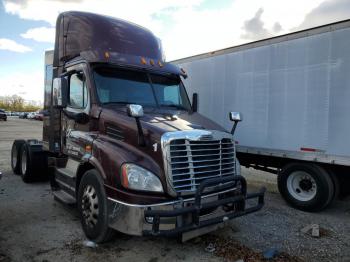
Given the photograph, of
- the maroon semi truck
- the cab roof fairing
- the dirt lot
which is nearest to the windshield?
the maroon semi truck

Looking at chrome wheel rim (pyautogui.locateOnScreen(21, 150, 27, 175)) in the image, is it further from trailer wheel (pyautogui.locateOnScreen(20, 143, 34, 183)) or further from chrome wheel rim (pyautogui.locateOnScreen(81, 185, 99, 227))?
chrome wheel rim (pyautogui.locateOnScreen(81, 185, 99, 227))

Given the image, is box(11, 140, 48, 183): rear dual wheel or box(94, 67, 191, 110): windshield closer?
→ box(94, 67, 191, 110): windshield

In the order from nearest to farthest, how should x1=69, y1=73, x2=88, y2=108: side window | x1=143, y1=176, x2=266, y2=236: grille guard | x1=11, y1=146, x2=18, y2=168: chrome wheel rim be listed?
x1=143, y1=176, x2=266, y2=236: grille guard → x1=69, y1=73, x2=88, y2=108: side window → x1=11, y1=146, x2=18, y2=168: chrome wheel rim

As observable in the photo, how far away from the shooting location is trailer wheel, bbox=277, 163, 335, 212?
20.8 ft

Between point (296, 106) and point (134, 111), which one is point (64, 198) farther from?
point (296, 106)

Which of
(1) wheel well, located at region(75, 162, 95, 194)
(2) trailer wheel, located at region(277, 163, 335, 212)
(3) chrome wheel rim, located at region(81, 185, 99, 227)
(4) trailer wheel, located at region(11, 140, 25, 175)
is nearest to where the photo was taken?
(3) chrome wheel rim, located at region(81, 185, 99, 227)

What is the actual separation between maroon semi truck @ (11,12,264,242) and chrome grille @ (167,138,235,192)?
13 mm

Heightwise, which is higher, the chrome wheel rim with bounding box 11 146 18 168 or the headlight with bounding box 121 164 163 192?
the headlight with bounding box 121 164 163 192

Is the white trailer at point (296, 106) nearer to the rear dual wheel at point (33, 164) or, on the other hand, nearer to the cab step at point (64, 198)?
the cab step at point (64, 198)

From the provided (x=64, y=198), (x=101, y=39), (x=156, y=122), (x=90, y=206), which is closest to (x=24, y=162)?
(x=64, y=198)

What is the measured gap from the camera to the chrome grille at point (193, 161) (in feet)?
13.6

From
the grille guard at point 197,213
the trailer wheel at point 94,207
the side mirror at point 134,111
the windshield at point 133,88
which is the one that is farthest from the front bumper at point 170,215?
the windshield at point 133,88

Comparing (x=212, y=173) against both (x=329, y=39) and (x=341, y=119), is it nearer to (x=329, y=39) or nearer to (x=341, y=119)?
(x=341, y=119)

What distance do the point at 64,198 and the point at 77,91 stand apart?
71.6 inches
